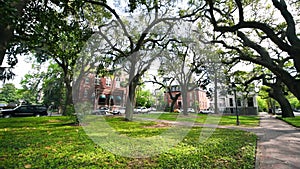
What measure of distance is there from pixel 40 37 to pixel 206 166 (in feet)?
25.2

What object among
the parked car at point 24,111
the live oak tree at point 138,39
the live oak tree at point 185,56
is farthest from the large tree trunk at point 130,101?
the parked car at point 24,111

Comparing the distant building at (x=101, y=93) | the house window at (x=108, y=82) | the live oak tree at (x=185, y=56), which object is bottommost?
the distant building at (x=101, y=93)

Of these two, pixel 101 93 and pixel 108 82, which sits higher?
pixel 108 82

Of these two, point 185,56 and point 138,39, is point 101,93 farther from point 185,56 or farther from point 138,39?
point 185,56

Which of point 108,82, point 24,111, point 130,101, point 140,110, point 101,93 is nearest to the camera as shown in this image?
point 101,93

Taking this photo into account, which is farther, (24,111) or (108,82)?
(24,111)

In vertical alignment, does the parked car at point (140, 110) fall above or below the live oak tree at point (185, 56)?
below

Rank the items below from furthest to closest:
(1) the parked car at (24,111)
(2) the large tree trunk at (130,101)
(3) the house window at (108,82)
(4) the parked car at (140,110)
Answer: (1) the parked car at (24,111) → (4) the parked car at (140,110) → (2) the large tree trunk at (130,101) → (3) the house window at (108,82)

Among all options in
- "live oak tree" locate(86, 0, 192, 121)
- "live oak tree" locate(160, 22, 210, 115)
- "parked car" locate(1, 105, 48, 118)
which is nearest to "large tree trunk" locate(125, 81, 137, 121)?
"live oak tree" locate(86, 0, 192, 121)

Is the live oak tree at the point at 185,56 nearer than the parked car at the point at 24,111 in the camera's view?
Yes

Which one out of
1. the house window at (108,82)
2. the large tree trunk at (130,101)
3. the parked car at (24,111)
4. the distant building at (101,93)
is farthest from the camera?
the parked car at (24,111)

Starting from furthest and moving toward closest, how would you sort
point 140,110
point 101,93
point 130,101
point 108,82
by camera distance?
point 140,110, point 130,101, point 108,82, point 101,93

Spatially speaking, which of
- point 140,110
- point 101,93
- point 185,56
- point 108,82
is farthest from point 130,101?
point 185,56

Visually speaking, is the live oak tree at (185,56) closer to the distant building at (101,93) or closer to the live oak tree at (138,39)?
the live oak tree at (138,39)
